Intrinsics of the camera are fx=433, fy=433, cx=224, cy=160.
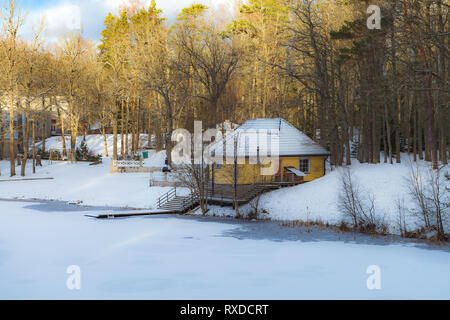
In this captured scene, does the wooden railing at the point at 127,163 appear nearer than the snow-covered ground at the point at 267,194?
No

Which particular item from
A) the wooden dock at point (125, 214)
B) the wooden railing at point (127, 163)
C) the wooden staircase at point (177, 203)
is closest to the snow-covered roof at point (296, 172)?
the wooden staircase at point (177, 203)

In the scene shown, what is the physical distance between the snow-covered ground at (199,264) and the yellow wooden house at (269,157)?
24.7ft

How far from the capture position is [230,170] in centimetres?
3170

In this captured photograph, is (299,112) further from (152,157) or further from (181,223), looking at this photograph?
(181,223)

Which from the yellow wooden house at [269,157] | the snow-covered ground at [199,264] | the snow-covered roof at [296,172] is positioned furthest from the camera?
the yellow wooden house at [269,157]

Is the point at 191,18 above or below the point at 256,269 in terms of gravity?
above

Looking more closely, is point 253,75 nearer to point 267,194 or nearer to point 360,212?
point 267,194

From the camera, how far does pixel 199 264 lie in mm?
16922

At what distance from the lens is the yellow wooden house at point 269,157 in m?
31.9

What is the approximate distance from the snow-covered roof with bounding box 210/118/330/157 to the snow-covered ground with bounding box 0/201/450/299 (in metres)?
9.17

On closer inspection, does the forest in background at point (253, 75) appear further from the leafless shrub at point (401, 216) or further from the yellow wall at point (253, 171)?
the leafless shrub at point (401, 216)

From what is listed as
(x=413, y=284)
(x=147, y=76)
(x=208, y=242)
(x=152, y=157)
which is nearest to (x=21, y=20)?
(x=147, y=76)

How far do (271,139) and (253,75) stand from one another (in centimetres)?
1460

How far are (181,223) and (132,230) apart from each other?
3520 mm
